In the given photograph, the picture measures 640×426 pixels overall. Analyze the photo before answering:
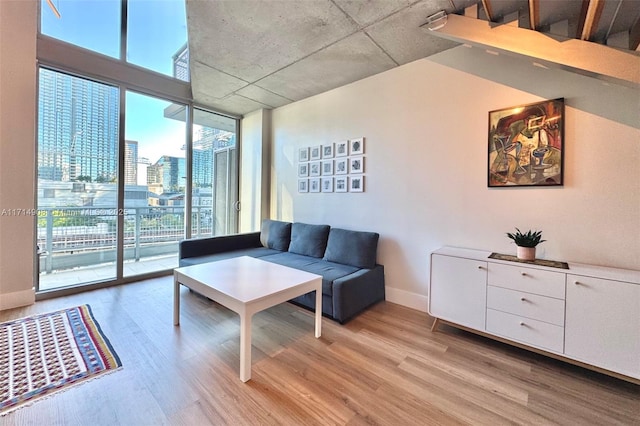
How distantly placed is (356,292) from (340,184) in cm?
151

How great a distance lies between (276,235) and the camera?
399cm

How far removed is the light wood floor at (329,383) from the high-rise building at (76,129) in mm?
1966

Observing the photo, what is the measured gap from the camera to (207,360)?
191cm

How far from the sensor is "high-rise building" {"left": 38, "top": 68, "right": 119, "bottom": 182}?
9.94 ft

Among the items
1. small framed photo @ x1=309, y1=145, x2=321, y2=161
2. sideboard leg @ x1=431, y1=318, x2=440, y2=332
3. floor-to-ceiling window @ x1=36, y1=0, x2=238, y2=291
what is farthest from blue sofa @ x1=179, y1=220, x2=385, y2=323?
small framed photo @ x1=309, y1=145, x2=321, y2=161

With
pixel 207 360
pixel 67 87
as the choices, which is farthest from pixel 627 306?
pixel 67 87

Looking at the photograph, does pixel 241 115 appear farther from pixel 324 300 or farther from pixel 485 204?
pixel 485 204

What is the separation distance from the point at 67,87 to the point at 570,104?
5212mm

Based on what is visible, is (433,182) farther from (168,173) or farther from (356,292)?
(168,173)

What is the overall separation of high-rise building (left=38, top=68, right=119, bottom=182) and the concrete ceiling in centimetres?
124

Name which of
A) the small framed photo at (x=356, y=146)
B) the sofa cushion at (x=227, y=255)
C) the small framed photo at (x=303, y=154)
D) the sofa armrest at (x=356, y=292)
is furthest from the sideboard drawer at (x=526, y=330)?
the small framed photo at (x=303, y=154)

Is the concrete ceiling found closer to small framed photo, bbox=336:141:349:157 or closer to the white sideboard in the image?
small framed photo, bbox=336:141:349:157

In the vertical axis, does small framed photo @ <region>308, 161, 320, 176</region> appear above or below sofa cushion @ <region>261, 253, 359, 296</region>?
above

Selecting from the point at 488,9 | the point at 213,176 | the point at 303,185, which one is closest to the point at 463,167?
the point at 488,9
